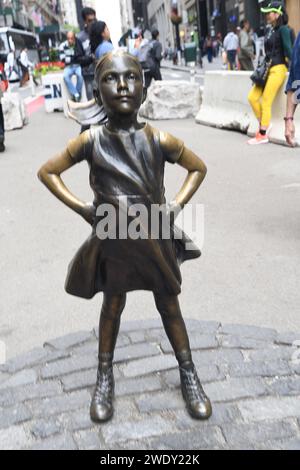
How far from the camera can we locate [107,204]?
A: 242 centimetres

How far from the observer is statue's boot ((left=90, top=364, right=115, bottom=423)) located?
8.57 feet

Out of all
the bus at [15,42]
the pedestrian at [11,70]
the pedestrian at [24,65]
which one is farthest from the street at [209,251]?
the pedestrian at [11,70]

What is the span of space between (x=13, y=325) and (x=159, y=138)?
6.68ft

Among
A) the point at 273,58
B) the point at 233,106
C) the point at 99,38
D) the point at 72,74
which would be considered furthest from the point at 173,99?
the point at 273,58

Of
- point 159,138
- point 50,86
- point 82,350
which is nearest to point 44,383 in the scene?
point 82,350

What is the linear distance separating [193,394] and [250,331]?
33.3 inches

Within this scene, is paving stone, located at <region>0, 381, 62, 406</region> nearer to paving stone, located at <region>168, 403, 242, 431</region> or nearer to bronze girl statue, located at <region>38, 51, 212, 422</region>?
bronze girl statue, located at <region>38, 51, 212, 422</region>

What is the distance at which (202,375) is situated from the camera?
2939mm

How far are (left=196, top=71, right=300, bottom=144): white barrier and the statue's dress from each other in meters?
6.32

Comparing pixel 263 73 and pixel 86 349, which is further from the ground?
pixel 263 73

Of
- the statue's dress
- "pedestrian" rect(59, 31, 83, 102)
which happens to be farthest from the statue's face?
"pedestrian" rect(59, 31, 83, 102)

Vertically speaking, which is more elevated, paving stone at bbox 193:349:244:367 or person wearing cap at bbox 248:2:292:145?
person wearing cap at bbox 248:2:292:145

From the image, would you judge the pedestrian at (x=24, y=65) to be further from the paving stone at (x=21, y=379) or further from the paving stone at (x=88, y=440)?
the paving stone at (x=88, y=440)

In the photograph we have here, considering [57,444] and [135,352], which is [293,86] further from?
[57,444]
